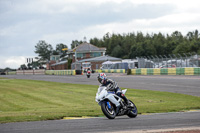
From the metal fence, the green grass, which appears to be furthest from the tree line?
the green grass

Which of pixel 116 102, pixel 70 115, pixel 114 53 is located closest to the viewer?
pixel 116 102

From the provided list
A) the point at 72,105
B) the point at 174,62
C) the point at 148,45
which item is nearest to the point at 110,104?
the point at 72,105

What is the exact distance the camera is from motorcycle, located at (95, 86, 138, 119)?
11961 millimetres

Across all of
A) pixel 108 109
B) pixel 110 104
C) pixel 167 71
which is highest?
pixel 167 71

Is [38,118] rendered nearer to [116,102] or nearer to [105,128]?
[116,102]

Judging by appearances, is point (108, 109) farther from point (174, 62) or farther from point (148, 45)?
point (148, 45)

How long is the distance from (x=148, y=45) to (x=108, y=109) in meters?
130

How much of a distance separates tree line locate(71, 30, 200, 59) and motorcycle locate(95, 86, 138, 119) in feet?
316

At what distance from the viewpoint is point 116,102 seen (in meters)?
12.1

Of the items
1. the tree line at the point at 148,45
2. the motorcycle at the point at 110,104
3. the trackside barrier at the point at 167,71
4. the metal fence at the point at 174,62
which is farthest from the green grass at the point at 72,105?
the tree line at the point at 148,45

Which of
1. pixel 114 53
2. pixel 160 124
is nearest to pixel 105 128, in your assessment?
pixel 160 124

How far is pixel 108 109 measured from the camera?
475 inches

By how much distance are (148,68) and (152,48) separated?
86.4m

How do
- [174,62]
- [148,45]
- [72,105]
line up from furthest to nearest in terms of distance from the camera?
[148,45] → [174,62] → [72,105]
